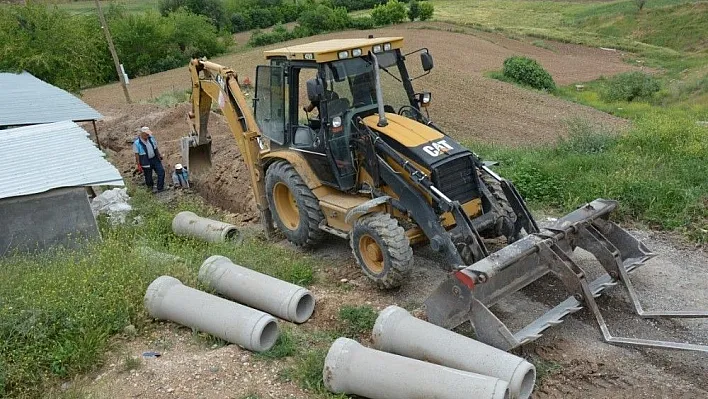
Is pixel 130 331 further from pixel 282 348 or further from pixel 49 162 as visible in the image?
pixel 49 162

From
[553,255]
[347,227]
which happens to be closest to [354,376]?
[553,255]

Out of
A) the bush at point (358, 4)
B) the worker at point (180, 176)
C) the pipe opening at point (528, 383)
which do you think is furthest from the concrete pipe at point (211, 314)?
the bush at point (358, 4)

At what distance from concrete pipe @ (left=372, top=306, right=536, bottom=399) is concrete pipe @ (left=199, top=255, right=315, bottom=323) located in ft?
3.80

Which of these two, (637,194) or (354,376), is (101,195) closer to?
(354,376)

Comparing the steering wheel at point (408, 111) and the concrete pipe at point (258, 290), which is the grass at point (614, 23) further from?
the concrete pipe at point (258, 290)

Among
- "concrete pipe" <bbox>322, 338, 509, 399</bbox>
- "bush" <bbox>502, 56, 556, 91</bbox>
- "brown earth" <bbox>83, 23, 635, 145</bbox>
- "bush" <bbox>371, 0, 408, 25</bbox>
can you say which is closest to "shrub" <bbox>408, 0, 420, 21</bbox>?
"bush" <bbox>371, 0, 408, 25</bbox>

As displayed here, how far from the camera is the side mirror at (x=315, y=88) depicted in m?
7.51

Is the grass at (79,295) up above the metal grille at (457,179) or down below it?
below

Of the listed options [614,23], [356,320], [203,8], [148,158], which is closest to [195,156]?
[148,158]

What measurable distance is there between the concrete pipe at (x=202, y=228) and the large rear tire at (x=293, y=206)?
72 cm

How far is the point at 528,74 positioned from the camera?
25500 millimetres

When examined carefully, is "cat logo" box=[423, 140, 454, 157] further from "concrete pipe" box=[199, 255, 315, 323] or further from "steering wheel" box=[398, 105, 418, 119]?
"concrete pipe" box=[199, 255, 315, 323]

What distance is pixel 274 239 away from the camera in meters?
9.63

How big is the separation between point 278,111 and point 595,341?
5018mm
